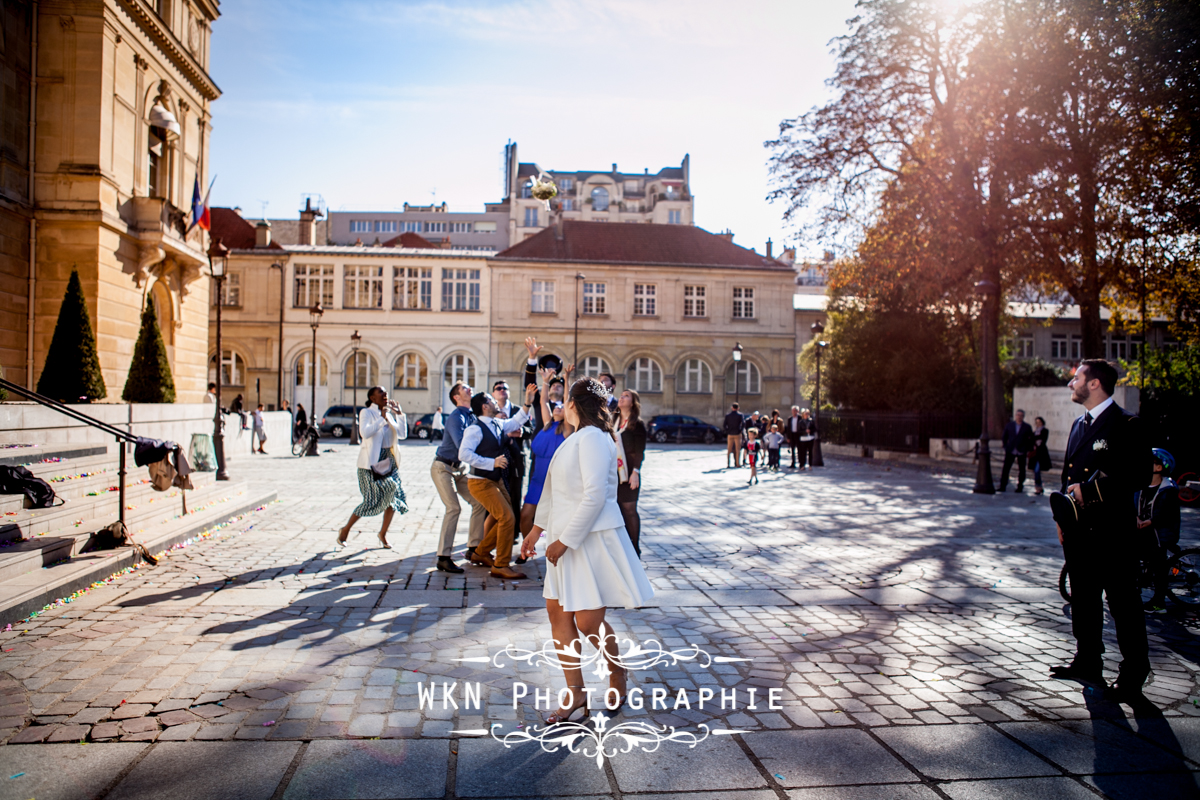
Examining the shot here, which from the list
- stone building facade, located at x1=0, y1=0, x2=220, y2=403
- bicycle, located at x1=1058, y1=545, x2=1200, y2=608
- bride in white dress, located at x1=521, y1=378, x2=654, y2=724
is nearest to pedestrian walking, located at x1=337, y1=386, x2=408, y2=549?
bride in white dress, located at x1=521, y1=378, x2=654, y2=724

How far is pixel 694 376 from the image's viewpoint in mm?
48406

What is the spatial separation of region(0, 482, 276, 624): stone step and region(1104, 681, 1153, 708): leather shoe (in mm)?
7168

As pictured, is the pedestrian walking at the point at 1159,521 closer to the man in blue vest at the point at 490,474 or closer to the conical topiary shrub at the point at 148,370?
the man in blue vest at the point at 490,474

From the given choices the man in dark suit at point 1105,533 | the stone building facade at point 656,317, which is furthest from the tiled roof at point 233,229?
the man in dark suit at point 1105,533

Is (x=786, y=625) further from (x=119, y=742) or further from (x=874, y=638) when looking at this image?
(x=119, y=742)

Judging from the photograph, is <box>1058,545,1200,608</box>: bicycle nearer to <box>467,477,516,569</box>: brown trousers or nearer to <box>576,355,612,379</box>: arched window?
<box>467,477,516,569</box>: brown trousers

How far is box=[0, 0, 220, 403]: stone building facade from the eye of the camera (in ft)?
56.9

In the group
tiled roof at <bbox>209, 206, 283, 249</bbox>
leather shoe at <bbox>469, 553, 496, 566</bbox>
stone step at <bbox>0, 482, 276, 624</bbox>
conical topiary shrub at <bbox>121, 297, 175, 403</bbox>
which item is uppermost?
tiled roof at <bbox>209, 206, 283, 249</bbox>

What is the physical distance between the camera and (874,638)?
585cm

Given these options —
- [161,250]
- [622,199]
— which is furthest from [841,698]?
[622,199]

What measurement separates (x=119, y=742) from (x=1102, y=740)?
480 cm

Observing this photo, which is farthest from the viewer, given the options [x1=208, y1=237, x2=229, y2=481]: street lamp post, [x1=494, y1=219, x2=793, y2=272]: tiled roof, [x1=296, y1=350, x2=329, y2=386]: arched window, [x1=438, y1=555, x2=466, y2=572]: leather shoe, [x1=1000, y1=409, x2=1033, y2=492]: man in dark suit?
[x1=494, y1=219, x2=793, y2=272]: tiled roof

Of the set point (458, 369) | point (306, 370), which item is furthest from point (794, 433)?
point (306, 370)

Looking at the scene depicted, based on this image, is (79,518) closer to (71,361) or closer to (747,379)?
(71,361)
